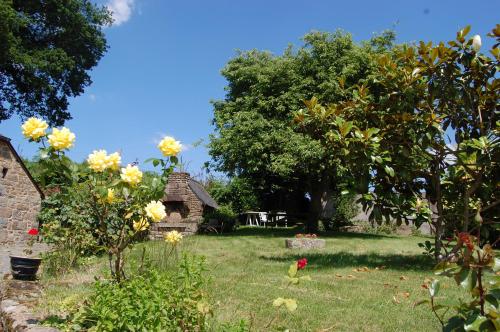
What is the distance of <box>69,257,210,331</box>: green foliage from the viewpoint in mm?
3098

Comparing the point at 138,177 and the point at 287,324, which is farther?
the point at 287,324

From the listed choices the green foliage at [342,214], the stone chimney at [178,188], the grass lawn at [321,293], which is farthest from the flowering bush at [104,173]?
the green foliage at [342,214]

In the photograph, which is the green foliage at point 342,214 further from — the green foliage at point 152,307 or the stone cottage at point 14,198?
the green foliage at point 152,307

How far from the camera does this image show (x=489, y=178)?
801cm

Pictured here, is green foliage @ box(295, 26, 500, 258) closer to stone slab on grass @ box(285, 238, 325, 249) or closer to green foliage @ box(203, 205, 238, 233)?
stone slab on grass @ box(285, 238, 325, 249)

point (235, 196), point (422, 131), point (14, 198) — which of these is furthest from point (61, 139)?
point (235, 196)

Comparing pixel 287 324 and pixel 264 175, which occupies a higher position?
pixel 264 175

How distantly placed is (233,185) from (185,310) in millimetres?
28572

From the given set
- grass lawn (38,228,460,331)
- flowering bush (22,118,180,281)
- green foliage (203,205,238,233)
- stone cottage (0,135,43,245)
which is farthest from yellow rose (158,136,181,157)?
green foliage (203,205,238,233)

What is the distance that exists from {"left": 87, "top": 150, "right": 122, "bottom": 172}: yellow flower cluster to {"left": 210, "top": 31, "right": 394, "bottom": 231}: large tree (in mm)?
14956

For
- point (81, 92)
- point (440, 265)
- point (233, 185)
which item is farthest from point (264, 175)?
point (440, 265)

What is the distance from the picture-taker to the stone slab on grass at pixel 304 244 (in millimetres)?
14414

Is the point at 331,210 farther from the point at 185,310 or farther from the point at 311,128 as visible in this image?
the point at 185,310

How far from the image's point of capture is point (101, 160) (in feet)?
11.8
